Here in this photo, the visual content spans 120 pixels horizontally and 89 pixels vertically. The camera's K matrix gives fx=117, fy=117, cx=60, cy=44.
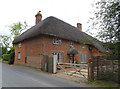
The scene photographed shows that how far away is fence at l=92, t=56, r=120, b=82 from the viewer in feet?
27.6

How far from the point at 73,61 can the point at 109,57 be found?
1323 cm

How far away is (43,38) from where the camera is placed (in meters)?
18.0

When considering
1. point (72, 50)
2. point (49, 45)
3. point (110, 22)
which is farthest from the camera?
point (72, 50)

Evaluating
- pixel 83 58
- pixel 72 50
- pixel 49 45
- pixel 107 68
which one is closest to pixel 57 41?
pixel 49 45

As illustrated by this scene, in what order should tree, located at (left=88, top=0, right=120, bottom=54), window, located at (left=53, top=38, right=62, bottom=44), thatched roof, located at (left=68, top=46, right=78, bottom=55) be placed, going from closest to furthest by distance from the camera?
tree, located at (left=88, top=0, right=120, bottom=54) → window, located at (left=53, top=38, right=62, bottom=44) → thatched roof, located at (left=68, top=46, right=78, bottom=55)

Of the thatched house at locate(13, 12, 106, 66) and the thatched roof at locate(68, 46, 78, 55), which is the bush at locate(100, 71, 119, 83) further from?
the thatched roof at locate(68, 46, 78, 55)

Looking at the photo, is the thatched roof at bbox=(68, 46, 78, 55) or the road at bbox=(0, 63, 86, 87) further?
the thatched roof at bbox=(68, 46, 78, 55)

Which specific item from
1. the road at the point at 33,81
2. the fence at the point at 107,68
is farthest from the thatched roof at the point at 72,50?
the fence at the point at 107,68

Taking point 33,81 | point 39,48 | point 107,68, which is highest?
point 39,48

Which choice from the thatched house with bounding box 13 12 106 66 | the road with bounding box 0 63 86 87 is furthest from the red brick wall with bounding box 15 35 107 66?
the road with bounding box 0 63 86 87

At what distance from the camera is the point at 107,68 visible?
9.03 m

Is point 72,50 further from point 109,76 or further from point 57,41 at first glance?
point 109,76

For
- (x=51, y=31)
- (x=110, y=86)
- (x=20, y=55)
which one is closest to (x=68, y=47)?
(x=51, y=31)

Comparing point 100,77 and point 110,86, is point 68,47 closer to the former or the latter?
point 100,77
